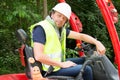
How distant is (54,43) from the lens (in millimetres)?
4801

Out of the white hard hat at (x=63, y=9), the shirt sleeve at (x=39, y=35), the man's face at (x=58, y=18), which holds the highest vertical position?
the white hard hat at (x=63, y=9)

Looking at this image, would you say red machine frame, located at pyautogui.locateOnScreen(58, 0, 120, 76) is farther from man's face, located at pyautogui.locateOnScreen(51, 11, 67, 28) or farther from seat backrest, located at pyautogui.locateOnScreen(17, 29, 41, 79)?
seat backrest, located at pyautogui.locateOnScreen(17, 29, 41, 79)

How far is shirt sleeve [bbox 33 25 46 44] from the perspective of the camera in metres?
4.61

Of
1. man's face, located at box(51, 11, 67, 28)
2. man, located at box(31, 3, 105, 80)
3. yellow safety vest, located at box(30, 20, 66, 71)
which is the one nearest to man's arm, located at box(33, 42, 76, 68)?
man, located at box(31, 3, 105, 80)

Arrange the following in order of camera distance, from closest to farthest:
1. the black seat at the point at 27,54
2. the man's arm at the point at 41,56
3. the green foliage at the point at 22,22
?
the man's arm at the point at 41,56
the black seat at the point at 27,54
the green foliage at the point at 22,22

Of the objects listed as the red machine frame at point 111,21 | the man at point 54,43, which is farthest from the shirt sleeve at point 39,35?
the red machine frame at point 111,21

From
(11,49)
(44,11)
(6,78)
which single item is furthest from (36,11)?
(6,78)

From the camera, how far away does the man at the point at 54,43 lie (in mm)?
4611

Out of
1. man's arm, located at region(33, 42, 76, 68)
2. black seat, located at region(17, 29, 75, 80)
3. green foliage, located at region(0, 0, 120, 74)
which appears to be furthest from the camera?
green foliage, located at region(0, 0, 120, 74)

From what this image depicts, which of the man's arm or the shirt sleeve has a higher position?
the shirt sleeve

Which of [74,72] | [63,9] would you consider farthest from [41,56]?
[63,9]

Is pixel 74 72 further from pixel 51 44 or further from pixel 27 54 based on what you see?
pixel 27 54

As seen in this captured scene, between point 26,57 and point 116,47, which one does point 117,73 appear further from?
point 26,57

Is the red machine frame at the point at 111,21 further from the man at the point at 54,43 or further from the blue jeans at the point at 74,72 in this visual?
the blue jeans at the point at 74,72
